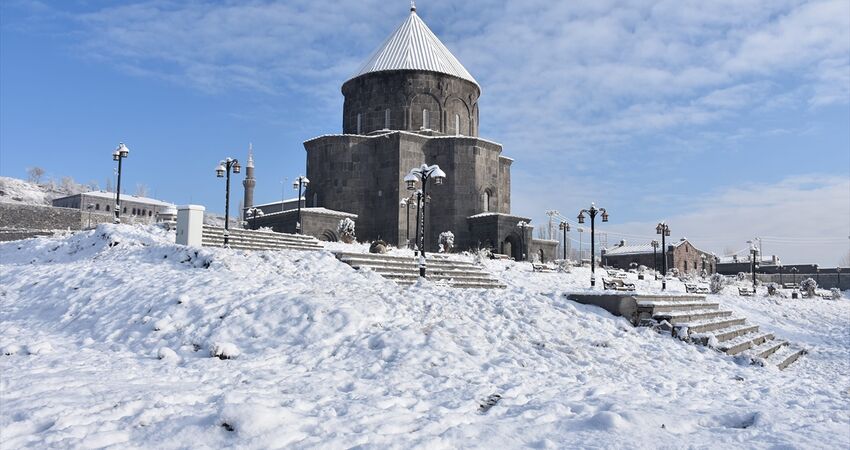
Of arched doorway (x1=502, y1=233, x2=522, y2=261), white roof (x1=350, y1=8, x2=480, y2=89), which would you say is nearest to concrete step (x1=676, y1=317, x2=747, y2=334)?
arched doorway (x1=502, y1=233, x2=522, y2=261)

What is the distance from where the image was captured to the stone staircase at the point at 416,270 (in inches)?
682

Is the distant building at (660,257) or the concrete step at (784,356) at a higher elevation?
the distant building at (660,257)

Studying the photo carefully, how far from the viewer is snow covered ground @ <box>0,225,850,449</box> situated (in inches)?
207

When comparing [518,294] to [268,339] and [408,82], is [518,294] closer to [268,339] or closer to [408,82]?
[268,339]

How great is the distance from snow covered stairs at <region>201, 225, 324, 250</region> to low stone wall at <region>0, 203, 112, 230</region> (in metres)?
32.8

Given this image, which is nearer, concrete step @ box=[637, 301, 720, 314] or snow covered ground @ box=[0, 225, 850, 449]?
snow covered ground @ box=[0, 225, 850, 449]

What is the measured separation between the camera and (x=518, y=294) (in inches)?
564

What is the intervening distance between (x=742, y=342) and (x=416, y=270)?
959 cm

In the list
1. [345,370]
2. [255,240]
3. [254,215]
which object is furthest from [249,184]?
[345,370]

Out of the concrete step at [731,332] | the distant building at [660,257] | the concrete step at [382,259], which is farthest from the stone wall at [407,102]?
the distant building at [660,257]

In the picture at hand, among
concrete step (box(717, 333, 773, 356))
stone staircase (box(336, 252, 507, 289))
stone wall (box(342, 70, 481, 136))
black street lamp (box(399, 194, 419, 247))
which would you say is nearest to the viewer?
concrete step (box(717, 333, 773, 356))

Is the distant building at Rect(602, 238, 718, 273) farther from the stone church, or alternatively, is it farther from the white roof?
the white roof

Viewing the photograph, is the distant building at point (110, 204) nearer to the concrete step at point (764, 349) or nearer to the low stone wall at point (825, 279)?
the low stone wall at point (825, 279)

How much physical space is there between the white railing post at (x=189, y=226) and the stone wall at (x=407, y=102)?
75.9ft
